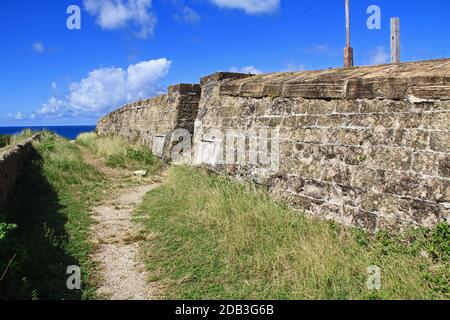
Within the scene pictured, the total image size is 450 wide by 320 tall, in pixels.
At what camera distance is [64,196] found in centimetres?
741

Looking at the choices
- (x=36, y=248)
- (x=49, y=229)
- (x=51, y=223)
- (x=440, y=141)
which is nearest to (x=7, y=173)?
(x=51, y=223)

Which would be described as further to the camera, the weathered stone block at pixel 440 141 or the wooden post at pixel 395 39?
the wooden post at pixel 395 39

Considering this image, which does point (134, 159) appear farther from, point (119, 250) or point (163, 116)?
point (119, 250)

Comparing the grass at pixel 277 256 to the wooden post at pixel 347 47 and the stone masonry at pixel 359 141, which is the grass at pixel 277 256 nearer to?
the stone masonry at pixel 359 141

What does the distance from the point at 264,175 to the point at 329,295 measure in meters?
2.90

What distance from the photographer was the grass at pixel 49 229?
368 centimetres

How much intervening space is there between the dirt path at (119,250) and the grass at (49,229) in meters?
0.16

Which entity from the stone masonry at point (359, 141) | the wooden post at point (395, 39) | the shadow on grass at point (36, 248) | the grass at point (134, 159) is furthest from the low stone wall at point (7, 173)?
the wooden post at point (395, 39)

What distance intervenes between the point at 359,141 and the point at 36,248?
394 centimetres

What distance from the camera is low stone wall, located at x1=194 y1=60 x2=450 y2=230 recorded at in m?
3.75

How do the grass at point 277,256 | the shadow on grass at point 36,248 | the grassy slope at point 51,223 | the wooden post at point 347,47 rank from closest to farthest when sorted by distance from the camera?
1. the grass at point 277,256
2. the shadow on grass at point 36,248
3. the grassy slope at point 51,223
4. the wooden post at point 347,47

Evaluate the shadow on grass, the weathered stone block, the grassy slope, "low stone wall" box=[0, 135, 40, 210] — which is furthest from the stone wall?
the weathered stone block

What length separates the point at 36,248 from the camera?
181 inches

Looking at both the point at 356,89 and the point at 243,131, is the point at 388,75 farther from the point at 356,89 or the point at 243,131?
the point at 243,131
